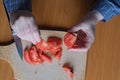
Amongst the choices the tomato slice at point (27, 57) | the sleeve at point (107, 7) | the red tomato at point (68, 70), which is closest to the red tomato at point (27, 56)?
the tomato slice at point (27, 57)

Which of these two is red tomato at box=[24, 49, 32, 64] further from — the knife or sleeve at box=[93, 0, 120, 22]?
sleeve at box=[93, 0, 120, 22]

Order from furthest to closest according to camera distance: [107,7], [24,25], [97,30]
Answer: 1. [97,30]
2. [107,7]
3. [24,25]

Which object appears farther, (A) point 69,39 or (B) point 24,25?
(A) point 69,39

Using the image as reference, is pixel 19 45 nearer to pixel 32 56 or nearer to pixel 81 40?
pixel 32 56

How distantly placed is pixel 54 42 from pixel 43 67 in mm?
93

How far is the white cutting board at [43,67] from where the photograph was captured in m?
0.90

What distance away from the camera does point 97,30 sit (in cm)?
94

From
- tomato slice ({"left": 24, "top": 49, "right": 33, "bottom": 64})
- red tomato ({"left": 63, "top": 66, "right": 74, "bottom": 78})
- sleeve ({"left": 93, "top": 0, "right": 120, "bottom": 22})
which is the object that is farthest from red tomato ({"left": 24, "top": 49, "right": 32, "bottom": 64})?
sleeve ({"left": 93, "top": 0, "right": 120, "bottom": 22})

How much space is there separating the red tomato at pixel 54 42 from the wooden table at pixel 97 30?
4 centimetres

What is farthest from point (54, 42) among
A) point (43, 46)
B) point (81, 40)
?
point (81, 40)

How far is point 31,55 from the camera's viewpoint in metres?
0.90

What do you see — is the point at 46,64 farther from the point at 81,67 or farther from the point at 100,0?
the point at 100,0

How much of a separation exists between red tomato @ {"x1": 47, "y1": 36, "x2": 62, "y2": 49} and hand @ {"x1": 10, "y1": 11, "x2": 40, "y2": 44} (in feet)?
0.63

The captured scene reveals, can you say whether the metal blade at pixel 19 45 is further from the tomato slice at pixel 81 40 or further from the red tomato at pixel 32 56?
the tomato slice at pixel 81 40
